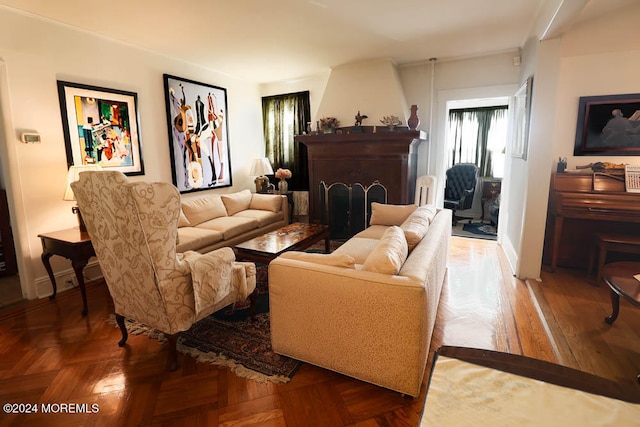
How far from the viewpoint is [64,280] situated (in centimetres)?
316

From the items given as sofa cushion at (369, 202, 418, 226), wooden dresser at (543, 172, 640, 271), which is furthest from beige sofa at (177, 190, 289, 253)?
wooden dresser at (543, 172, 640, 271)

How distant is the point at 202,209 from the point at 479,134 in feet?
17.4

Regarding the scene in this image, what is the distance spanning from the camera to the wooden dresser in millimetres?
2861

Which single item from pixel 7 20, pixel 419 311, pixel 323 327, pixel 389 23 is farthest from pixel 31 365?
pixel 389 23

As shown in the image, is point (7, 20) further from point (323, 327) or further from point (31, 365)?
point (323, 327)

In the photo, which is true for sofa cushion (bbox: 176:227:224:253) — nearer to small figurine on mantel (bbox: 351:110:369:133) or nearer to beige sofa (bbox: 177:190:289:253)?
beige sofa (bbox: 177:190:289:253)

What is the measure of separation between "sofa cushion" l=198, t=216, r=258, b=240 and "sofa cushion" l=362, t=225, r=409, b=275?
228 centimetres

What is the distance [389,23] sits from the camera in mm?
3199

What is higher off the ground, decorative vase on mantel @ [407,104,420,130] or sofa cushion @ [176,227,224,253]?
decorative vase on mantel @ [407,104,420,130]

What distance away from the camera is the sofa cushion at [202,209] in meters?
3.90

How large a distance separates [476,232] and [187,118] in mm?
4733

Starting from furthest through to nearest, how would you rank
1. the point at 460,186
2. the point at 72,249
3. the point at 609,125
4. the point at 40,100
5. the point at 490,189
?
the point at 460,186
the point at 490,189
the point at 609,125
the point at 40,100
the point at 72,249

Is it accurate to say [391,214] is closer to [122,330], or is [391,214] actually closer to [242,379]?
[242,379]

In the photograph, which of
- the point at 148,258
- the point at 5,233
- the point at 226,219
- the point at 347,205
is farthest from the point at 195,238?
the point at 347,205
